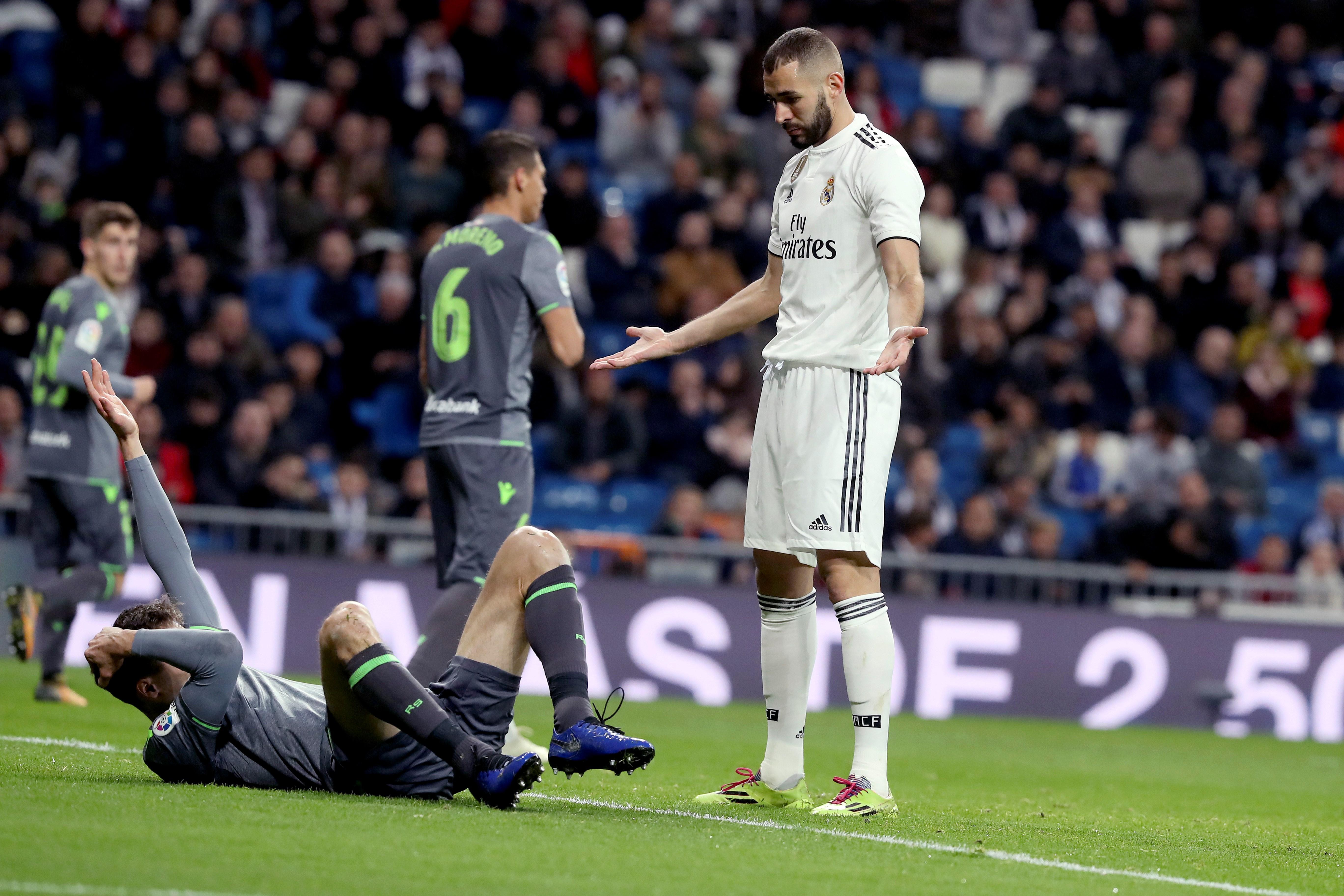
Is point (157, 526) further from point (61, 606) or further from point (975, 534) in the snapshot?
point (975, 534)

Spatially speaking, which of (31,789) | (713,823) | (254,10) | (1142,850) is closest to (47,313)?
(31,789)

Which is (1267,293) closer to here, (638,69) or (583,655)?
(638,69)

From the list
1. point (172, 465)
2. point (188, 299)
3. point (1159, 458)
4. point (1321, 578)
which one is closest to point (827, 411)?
point (172, 465)

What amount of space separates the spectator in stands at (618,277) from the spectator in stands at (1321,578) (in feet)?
19.8

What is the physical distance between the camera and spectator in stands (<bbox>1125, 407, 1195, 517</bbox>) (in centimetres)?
1602

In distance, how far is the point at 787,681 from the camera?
6.29 metres

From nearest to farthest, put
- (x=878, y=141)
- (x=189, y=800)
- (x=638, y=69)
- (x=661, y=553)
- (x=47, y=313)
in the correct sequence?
(x=189, y=800) < (x=878, y=141) < (x=47, y=313) < (x=661, y=553) < (x=638, y=69)

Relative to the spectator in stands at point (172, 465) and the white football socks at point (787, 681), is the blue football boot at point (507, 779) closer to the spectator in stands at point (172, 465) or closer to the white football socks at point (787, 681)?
the white football socks at point (787, 681)

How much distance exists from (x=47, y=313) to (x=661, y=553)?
5409 millimetres

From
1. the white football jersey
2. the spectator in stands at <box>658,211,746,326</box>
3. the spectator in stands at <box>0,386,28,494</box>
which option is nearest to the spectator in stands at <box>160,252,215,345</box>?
the spectator in stands at <box>0,386,28,494</box>

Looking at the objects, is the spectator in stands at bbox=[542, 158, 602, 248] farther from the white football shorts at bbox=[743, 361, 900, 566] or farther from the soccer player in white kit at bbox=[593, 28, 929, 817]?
the white football shorts at bbox=[743, 361, 900, 566]

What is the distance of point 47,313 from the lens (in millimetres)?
9344

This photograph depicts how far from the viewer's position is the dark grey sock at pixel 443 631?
23.2 feet

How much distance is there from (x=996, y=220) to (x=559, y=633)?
44.4 feet
